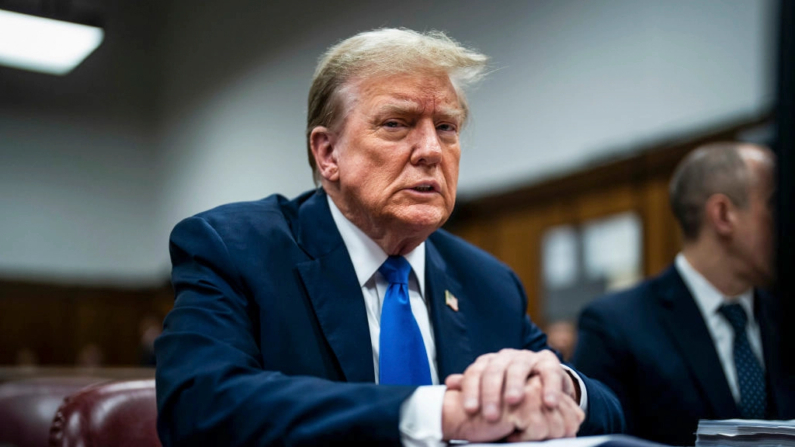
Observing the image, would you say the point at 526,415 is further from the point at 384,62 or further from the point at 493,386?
the point at 384,62

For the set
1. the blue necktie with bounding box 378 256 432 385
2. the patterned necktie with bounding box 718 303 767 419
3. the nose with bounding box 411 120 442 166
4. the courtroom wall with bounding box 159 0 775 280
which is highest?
the courtroom wall with bounding box 159 0 775 280

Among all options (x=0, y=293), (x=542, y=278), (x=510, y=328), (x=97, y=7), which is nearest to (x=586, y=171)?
(x=542, y=278)

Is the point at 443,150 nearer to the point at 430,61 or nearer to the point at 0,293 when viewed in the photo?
the point at 430,61

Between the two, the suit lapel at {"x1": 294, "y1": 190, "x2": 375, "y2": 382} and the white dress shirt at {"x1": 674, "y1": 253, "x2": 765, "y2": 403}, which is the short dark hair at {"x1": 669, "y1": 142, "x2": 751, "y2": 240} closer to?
the white dress shirt at {"x1": 674, "y1": 253, "x2": 765, "y2": 403}

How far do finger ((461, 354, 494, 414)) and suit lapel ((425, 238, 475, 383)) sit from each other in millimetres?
435

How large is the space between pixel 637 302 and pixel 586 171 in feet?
14.2

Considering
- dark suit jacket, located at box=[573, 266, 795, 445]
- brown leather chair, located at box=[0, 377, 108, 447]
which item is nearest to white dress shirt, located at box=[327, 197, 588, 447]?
brown leather chair, located at box=[0, 377, 108, 447]

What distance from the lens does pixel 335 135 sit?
71.6 inches

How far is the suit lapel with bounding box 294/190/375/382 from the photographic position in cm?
158

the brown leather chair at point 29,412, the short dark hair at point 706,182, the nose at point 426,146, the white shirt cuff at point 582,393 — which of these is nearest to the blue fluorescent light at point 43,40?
the brown leather chair at point 29,412

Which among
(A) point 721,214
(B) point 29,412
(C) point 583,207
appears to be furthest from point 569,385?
(C) point 583,207

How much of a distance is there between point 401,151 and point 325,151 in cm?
24

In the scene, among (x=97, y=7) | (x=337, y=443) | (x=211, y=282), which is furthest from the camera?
(x=97, y=7)

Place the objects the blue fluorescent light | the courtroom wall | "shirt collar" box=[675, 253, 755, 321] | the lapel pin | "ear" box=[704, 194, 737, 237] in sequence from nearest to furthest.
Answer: the lapel pin, "shirt collar" box=[675, 253, 755, 321], "ear" box=[704, 194, 737, 237], the courtroom wall, the blue fluorescent light
